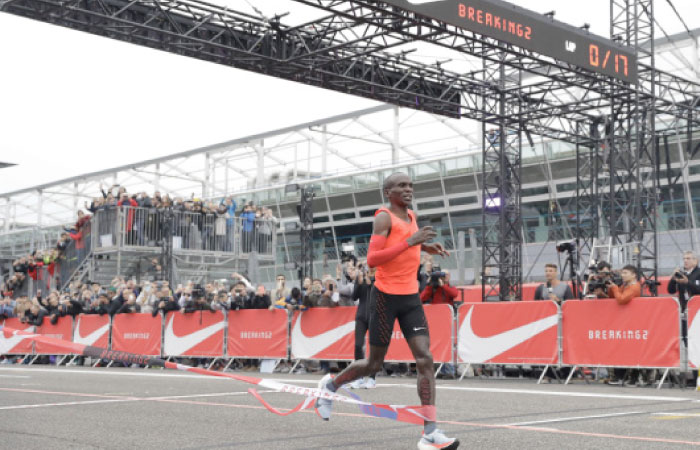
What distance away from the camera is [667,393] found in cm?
1059

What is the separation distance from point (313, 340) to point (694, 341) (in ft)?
21.7

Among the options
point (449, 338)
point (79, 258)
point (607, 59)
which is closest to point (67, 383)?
point (449, 338)

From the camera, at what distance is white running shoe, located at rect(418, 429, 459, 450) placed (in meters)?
5.35

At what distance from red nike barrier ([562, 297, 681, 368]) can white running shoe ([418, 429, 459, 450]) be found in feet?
24.0

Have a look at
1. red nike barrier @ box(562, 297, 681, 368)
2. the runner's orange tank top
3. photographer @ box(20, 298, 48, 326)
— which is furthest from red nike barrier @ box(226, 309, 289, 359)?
the runner's orange tank top

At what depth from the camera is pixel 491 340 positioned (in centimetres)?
1360

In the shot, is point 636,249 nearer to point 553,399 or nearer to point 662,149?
point 662,149

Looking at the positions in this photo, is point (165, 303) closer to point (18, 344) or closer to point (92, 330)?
point (92, 330)

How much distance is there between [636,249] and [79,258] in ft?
53.1

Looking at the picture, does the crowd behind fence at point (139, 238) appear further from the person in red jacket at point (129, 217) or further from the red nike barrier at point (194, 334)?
the red nike barrier at point (194, 334)

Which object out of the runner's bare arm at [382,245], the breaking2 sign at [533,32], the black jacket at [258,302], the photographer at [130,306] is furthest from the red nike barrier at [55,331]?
the runner's bare arm at [382,245]

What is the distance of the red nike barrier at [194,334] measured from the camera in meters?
17.4

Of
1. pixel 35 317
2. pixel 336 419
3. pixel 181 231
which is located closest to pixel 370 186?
pixel 181 231

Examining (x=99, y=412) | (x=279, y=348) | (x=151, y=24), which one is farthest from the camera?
(x=151, y=24)
